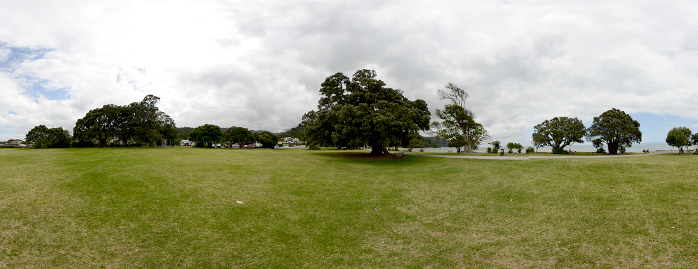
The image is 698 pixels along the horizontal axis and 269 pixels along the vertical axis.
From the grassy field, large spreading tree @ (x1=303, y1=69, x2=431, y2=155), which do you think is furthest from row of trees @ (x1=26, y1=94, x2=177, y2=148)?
the grassy field

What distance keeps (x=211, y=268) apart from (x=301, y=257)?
86.7 inches

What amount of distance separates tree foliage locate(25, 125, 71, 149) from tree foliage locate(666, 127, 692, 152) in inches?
3141

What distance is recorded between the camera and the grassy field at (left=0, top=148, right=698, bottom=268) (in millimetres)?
7445

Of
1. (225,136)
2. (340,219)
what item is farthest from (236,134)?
(340,219)

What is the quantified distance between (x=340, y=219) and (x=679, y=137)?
44195 millimetres

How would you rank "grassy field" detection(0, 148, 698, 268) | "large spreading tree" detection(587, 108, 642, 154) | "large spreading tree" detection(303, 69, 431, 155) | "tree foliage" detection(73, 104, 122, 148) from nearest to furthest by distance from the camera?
"grassy field" detection(0, 148, 698, 268) < "large spreading tree" detection(303, 69, 431, 155) < "large spreading tree" detection(587, 108, 642, 154) < "tree foliage" detection(73, 104, 122, 148)

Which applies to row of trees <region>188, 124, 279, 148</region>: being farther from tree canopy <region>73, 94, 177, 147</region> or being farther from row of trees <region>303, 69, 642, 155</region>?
row of trees <region>303, 69, 642, 155</region>

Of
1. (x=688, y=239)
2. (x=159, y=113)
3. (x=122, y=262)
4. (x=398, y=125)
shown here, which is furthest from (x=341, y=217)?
(x=159, y=113)

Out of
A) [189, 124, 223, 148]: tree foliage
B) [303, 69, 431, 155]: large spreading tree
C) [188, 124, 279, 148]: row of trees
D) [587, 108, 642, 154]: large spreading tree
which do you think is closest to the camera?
[303, 69, 431, 155]: large spreading tree

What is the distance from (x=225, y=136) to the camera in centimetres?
6200

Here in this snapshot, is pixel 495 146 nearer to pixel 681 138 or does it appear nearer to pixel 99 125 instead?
pixel 681 138

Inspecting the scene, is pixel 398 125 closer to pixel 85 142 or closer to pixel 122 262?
pixel 122 262

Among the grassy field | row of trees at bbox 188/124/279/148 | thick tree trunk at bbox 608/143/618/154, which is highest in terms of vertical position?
row of trees at bbox 188/124/279/148

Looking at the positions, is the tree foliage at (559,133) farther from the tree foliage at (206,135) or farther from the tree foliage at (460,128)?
the tree foliage at (206,135)
